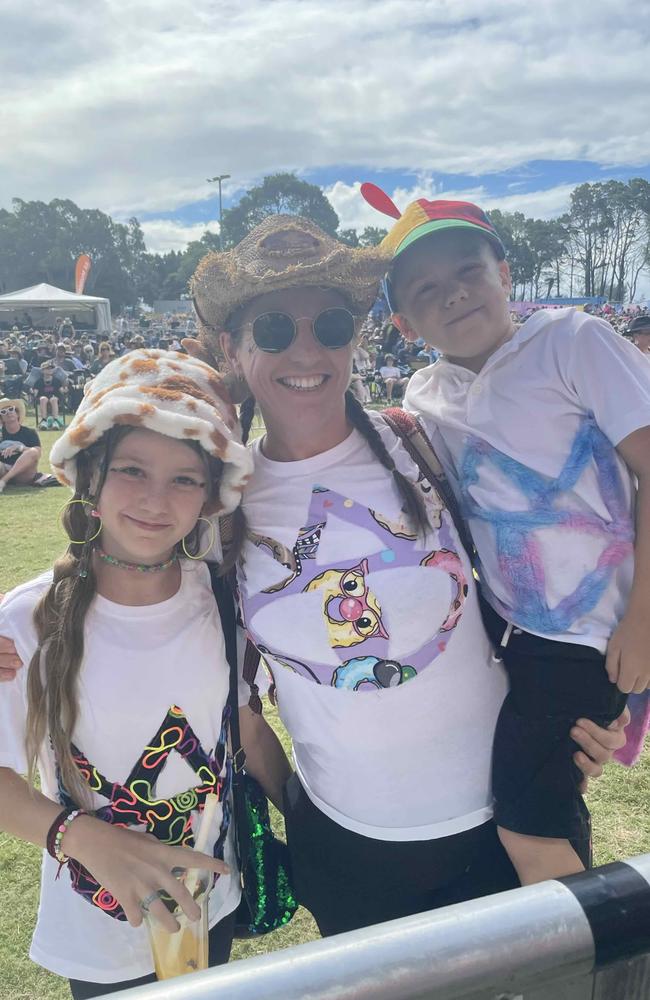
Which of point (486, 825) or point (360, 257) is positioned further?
A: point (360, 257)

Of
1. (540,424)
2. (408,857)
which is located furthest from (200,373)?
(408,857)

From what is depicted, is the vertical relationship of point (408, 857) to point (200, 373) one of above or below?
below

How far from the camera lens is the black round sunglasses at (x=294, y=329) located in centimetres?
169

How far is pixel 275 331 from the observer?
1.69 meters

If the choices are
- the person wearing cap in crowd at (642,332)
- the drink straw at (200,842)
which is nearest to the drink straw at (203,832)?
the drink straw at (200,842)

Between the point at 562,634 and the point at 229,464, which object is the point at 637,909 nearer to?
the point at 562,634

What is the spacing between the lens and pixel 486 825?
1.60 meters

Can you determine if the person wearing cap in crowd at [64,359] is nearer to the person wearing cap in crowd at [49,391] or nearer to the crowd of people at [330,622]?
the person wearing cap in crowd at [49,391]

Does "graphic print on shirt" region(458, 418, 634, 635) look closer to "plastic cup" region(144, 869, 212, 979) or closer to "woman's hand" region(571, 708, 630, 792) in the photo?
"woman's hand" region(571, 708, 630, 792)

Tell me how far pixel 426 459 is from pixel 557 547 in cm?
41

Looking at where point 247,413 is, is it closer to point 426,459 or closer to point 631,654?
point 426,459

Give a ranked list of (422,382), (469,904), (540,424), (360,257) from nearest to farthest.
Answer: (469,904), (540,424), (360,257), (422,382)

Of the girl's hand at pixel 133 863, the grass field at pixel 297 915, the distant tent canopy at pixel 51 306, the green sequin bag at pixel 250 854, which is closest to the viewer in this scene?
the girl's hand at pixel 133 863

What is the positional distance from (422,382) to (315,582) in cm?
80
